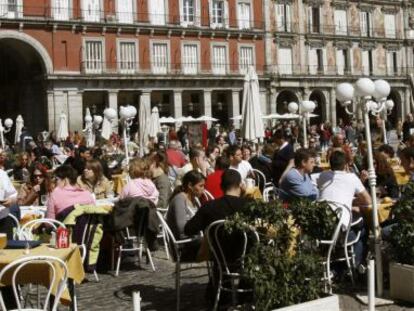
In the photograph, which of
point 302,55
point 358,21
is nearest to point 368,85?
point 302,55

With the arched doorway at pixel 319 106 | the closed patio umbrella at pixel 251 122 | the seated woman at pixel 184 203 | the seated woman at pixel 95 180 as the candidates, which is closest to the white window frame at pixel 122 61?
the arched doorway at pixel 319 106

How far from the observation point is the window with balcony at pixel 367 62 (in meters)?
49.6

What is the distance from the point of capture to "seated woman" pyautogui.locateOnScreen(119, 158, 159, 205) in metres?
8.78

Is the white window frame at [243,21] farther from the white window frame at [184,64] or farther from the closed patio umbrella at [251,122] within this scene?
the closed patio umbrella at [251,122]

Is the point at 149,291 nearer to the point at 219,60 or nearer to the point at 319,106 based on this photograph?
the point at 219,60

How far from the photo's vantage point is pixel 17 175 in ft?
47.8

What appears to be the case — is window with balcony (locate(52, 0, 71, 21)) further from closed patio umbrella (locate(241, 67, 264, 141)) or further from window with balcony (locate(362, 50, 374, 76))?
closed patio umbrella (locate(241, 67, 264, 141))

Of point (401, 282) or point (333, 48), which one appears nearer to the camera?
point (401, 282)

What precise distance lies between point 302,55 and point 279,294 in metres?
41.9

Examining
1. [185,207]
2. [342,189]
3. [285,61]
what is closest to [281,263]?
[185,207]

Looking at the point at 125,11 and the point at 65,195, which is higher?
the point at 125,11

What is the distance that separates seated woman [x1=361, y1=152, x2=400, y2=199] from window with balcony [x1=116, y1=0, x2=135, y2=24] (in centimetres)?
2914

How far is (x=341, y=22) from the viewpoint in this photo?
48.6 m

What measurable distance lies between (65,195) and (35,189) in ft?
6.78
